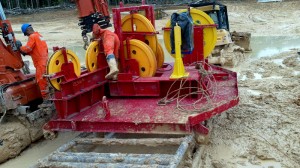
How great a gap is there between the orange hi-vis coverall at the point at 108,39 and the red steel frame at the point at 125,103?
19 cm

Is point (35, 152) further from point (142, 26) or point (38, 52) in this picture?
point (142, 26)

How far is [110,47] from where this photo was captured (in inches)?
234

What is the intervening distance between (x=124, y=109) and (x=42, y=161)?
163 cm

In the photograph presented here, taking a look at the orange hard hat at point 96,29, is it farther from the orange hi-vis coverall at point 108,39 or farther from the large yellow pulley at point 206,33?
the large yellow pulley at point 206,33

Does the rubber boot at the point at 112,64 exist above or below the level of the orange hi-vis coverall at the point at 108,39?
below

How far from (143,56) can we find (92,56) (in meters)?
0.92

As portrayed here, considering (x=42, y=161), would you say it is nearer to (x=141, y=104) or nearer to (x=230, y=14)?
(x=141, y=104)

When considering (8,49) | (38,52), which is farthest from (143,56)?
(8,49)

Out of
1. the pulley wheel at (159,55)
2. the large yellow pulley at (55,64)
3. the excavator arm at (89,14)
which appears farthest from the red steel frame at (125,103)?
the excavator arm at (89,14)

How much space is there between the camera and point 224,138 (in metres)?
5.93

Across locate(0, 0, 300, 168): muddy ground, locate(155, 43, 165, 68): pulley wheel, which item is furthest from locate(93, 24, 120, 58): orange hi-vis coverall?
locate(0, 0, 300, 168): muddy ground

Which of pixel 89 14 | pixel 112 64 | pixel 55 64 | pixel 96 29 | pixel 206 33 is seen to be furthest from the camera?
pixel 206 33

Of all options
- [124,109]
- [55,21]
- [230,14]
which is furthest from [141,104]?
[55,21]

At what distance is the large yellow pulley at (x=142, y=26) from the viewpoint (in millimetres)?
6594
